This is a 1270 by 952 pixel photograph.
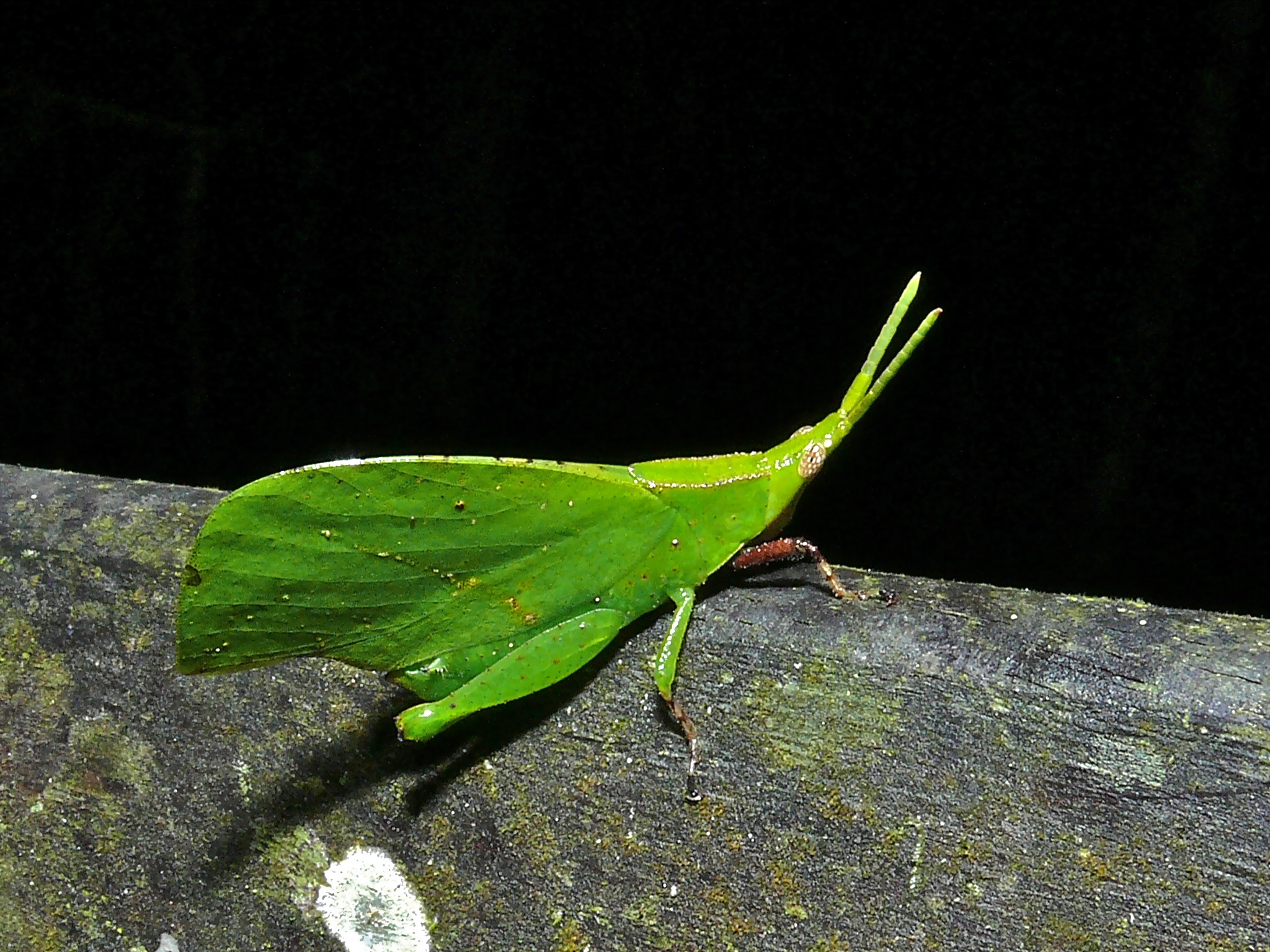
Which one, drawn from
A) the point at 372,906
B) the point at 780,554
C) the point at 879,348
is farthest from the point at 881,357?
Answer: the point at 372,906

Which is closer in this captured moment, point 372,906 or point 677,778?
point 677,778

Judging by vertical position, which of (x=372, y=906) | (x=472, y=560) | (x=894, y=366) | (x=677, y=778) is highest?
(x=894, y=366)

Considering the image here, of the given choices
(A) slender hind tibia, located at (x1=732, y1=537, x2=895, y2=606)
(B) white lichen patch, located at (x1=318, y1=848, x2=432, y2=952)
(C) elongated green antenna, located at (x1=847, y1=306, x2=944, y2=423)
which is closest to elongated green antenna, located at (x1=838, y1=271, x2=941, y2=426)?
(C) elongated green antenna, located at (x1=847, y1=306, x2=944, y2=423)

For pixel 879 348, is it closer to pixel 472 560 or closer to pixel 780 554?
pixel 780 554

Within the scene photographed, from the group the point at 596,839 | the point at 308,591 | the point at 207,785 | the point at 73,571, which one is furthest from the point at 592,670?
the point at 73,571

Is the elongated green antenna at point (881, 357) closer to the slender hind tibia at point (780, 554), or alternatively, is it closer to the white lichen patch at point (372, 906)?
the slender hind tibia at point (780, 554)

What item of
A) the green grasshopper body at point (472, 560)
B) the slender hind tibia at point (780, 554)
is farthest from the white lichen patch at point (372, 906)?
the slender hind tibia at point (780, 554)
